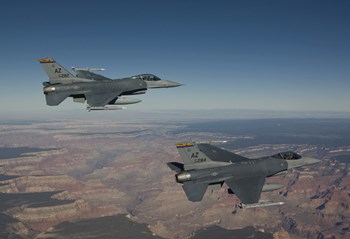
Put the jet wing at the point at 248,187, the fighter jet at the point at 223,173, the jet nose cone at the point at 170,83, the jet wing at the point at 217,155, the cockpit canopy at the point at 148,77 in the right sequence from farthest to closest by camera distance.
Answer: the jet nose cone at the point at 170,83, the cockpit canopy at the point at 148,77, the jet wing at the point at 217,155, the fighter jet at the point at 223,173, the jet wing at the point at 248,187

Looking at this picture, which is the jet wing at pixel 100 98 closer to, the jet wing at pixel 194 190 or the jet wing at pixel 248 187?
the jet wing at pixel 194 190

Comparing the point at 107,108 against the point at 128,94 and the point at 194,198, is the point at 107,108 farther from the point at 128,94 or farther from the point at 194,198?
the point at 194,198

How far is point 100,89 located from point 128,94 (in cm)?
495

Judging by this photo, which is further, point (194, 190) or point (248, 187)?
point (248, 187)

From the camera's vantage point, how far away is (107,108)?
39844 mm

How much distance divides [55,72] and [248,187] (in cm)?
3108

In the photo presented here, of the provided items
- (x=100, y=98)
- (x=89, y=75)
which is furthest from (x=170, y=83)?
(x=100, y=98)

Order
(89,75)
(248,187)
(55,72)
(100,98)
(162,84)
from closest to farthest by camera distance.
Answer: (248,187) < (100,98) < (55,72) < (89,75) < (162,84)

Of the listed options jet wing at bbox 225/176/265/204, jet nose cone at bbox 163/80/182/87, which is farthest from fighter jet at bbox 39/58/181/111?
jet wing at bbox 225/176/265/204

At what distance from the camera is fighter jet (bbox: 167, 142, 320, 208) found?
37.1 m

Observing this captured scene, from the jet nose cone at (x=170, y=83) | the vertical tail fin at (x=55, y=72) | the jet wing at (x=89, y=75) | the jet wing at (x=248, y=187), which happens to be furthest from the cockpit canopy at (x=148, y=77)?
the jet wing at (x=248, y=187)

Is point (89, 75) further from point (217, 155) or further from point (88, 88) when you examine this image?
point (217, 155)

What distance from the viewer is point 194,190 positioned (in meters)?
37.1

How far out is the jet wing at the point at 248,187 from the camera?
36.5 meters
